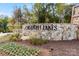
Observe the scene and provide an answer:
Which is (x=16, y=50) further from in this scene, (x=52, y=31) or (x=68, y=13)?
(x=68, y=13)

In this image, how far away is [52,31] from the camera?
177cm

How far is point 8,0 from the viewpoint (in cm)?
174

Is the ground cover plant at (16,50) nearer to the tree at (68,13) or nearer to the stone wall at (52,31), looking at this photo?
the stone wall at (52,31)

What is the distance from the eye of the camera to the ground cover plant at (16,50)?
1722 millimetres

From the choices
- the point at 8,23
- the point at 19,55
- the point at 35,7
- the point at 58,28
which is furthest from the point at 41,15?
the point at 19,55

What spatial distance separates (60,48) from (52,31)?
0.18 m

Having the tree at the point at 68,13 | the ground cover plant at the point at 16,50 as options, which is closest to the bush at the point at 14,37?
the ground cover plant at the point at 16,50

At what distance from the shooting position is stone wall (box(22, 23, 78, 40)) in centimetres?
175

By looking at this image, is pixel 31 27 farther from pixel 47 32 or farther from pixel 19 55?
pixel 19 55

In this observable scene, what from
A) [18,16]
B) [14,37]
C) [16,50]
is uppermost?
[18,16]

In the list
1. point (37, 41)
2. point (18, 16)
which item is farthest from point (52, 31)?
point (18, 16)

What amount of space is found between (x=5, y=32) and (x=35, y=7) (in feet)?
1.19

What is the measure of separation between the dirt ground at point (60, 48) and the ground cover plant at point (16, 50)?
0.05 metres

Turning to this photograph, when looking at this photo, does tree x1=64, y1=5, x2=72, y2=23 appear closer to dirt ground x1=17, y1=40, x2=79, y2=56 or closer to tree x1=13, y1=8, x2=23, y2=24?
dirt ground x1=17, y1=40, x2=79, y2=56
